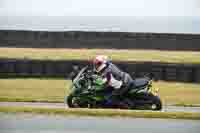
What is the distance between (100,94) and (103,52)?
14.4 inches

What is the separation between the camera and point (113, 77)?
5500mm

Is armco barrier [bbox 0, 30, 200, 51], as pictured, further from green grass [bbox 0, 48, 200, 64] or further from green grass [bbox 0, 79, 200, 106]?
green grass [bbox 0, 79, 200, 106]

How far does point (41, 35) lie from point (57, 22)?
17 centimetres

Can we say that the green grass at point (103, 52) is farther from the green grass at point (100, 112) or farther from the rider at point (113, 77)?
the green grass at point (100, 112)

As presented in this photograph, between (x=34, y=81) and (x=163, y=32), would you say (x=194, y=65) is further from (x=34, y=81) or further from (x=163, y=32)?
(x=34, y=81)

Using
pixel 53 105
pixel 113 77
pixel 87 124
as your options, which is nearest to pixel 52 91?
pixel 53 105

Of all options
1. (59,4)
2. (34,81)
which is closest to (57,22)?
(59,4)

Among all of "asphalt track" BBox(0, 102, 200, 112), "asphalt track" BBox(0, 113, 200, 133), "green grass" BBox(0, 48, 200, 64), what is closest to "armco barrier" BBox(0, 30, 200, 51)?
"green grass" BBox(0, 48, 200, 64)

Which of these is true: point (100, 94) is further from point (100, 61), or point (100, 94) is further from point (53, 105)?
point (53, 105)

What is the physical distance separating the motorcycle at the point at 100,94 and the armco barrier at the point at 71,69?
3.2 inches

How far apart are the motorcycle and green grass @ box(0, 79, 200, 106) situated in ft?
0.20

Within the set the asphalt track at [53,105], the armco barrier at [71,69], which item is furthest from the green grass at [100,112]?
the armco barrier at [71,69]

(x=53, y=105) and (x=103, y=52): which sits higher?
(x=103, y=52)

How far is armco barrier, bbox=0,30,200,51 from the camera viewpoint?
17.9ft
